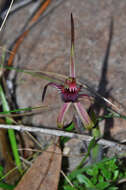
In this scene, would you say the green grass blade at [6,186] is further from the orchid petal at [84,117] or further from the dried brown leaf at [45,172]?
the orchid petal at [84,117]

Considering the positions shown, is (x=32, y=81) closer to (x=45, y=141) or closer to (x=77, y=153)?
(x=45, y=141)

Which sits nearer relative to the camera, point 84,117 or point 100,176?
point 84,117

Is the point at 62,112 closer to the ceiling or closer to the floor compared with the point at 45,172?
closer to the ceiling

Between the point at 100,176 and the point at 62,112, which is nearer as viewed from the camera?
the point at 62,112

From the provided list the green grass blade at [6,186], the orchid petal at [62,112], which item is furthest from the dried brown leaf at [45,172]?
Answer: the orchid petal at [62,112]

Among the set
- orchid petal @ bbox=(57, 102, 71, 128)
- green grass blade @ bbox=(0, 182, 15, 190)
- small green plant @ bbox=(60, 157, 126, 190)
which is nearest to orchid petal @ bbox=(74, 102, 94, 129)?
orchid petal @ bbox=(57, 102, 71, 128)

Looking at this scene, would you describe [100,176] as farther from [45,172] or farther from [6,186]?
[6,186]

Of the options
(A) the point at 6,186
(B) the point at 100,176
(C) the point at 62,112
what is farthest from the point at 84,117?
(A) the point at 6,186

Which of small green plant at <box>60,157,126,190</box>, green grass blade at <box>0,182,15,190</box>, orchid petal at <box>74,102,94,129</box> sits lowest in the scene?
green grass blade at <box>0,182,15,190</box>

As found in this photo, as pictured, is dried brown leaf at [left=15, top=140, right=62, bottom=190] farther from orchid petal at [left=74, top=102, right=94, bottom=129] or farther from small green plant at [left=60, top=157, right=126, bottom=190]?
orchid petal at [left=74, top=102, right=94, bottom=129]

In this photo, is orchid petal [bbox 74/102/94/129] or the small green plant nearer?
orchid petal [bbox 74/102/94/129]

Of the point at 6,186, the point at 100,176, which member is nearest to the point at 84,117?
the point at 100,176
